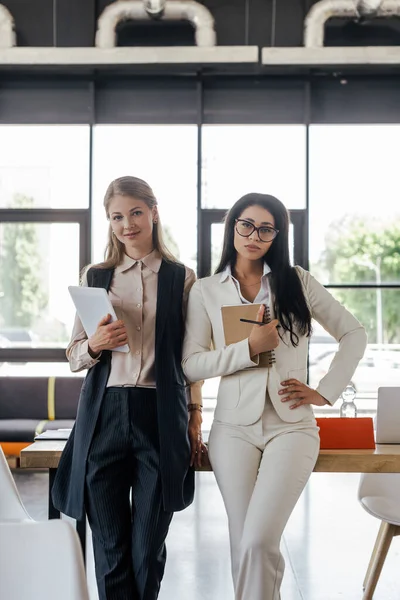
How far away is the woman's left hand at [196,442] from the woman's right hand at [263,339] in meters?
0.33

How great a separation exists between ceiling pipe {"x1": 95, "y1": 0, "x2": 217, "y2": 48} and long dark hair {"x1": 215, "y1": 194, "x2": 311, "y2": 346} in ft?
14.1

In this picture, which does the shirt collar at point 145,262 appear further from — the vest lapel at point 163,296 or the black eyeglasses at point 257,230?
the black eyeglasses at point 257,230

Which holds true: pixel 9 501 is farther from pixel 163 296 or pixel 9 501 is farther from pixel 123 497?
pixel 163 296

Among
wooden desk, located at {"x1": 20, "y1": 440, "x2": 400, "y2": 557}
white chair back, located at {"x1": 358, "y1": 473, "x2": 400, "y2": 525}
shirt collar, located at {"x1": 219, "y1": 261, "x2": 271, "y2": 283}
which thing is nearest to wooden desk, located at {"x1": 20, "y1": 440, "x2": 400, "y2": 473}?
wooden desk, located at {"x1": 20, "y1": 440, "x2": 400, "y2": 557}

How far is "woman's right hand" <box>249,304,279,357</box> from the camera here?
2131mm

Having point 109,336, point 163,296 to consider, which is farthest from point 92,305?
point 163,296

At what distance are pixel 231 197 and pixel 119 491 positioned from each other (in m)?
4.98

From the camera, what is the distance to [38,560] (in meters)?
1.24

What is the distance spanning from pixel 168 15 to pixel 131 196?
15.1 ft

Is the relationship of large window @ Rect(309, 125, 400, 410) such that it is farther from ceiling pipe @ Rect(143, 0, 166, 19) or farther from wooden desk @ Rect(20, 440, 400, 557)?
wooden desk @ Rect(20, 440, 400, 557)

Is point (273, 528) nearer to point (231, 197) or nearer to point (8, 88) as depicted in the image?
point (231, 197)

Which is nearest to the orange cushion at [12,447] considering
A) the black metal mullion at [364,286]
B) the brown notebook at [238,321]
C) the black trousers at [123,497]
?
the black metal mullion at [364,286]

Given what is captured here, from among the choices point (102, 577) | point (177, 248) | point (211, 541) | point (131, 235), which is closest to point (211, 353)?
point (131, 235)

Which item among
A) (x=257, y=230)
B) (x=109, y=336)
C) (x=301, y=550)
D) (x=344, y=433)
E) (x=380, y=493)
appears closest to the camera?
(x=109, y=336)
